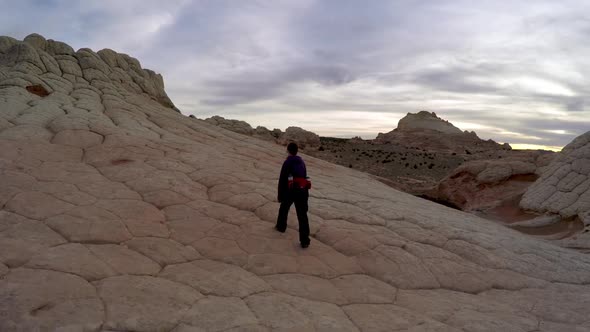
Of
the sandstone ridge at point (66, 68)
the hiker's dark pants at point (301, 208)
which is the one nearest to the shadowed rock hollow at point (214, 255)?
the hiker's dark pants at point (301, 208)

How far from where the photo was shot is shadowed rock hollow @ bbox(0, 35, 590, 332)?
3629 mm

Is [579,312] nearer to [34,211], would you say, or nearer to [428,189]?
[34,211]

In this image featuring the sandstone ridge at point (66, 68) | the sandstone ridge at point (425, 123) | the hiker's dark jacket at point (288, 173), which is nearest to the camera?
the hiker's dark jacket at point (288, 173)

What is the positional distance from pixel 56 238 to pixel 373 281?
359 cm

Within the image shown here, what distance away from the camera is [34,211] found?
510 centimetres

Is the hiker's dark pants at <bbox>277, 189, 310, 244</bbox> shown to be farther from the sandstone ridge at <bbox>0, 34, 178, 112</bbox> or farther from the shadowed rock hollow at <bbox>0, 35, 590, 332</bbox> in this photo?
the sandstone ridge at <bbox>0, 34, 178, 112</bbox>

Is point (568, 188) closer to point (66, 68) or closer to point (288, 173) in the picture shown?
point (288, 173)

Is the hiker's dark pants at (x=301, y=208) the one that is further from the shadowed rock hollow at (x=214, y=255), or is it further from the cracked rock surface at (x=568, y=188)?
the cracked rock surface at (x=568, y=188)

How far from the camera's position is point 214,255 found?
4918 millimetres

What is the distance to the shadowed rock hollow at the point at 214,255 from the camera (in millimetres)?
3629

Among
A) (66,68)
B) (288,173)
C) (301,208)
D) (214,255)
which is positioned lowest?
(214,255)

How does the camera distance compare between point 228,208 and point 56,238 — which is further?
point 228,208

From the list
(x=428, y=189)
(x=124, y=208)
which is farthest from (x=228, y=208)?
(x=428, y=189)

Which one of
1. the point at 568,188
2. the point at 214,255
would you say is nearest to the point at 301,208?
the point at 214,255
